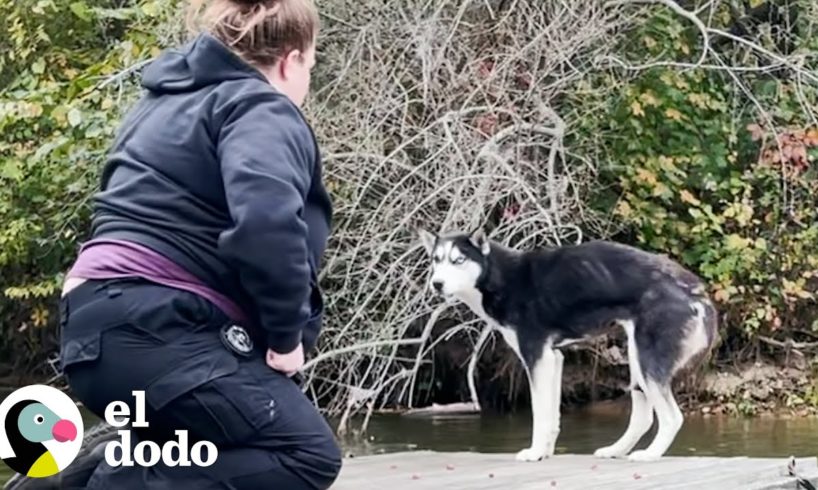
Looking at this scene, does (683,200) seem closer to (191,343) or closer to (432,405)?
(432,405)

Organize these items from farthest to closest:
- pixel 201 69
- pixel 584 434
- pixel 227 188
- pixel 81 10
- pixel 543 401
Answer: pixel 81 10 → pixel 584 434 → pixel 543 401 → pixel 201 69 → pixel 227 188

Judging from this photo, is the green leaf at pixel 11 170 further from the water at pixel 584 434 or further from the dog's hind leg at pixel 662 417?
the dog's hind leg at pixel 662 417

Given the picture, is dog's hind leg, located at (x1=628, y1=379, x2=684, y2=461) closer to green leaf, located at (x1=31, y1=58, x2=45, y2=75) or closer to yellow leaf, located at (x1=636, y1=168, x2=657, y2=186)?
yellow leaf, located at (x1=636, y1=168, x2=657, y2=186)

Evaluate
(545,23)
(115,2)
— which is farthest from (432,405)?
(115,2)

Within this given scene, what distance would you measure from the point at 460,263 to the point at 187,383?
432 centimetres

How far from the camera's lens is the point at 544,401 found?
6727 mm

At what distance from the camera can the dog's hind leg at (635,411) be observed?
22.1ft

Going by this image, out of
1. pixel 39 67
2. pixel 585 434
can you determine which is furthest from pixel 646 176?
pixel 39 67

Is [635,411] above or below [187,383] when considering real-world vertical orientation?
below

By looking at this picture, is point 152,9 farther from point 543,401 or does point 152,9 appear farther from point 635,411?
point 635,411

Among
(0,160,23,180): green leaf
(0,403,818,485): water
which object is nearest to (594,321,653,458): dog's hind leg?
(0,403,818,485): water

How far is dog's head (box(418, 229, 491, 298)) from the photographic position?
6.98 meters

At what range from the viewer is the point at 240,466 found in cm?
280

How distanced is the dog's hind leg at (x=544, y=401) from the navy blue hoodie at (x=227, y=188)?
12.5 feet
